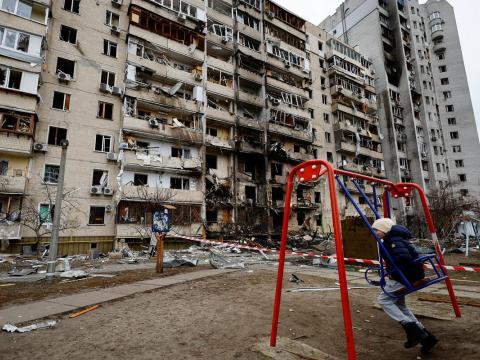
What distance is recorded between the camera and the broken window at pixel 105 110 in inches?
914

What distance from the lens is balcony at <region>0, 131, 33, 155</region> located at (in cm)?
1798

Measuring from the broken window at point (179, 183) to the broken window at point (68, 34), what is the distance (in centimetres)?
1358

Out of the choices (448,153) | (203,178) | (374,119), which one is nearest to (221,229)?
(203,178)

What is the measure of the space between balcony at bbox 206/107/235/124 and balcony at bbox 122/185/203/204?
7759mm

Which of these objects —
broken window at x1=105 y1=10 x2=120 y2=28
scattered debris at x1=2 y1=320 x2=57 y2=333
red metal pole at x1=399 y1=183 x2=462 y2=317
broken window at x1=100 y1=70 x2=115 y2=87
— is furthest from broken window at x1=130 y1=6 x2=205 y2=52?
red metal pole at x1=399 y1=183 x2=462 y2=317

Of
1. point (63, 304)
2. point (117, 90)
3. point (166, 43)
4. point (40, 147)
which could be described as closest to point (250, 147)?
point (166, 43)

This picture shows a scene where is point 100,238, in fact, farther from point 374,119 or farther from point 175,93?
point 374,119

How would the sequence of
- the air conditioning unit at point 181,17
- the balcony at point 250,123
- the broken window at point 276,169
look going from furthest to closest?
the broken window at point 276,169
the balcony at point 250,123
the air conditioning unit at point 181,17

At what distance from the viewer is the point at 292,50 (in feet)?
120

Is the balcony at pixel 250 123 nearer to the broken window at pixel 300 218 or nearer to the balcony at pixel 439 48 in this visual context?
the broken window at pixel 300 218

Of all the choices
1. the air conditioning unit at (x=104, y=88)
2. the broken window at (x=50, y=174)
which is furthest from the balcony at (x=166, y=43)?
the broken window at (x=50, y=174)

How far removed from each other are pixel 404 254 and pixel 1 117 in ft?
74.8

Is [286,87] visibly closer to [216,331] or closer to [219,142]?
[219,142]

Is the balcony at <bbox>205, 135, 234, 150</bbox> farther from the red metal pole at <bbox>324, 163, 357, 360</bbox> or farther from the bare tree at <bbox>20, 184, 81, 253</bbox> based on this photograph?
the red metal pole at <bbox>324, 163, 357, 360</bbox>
